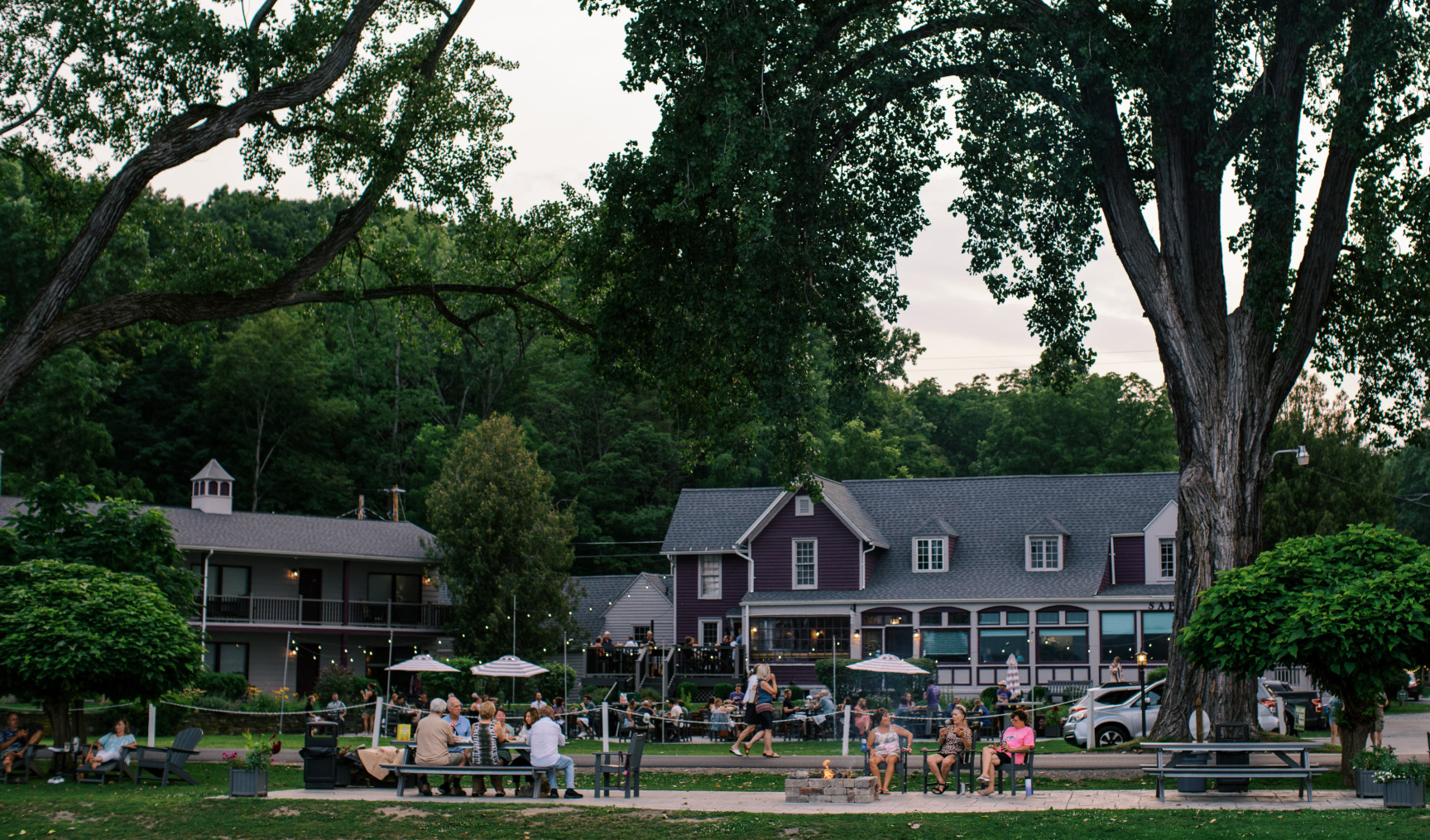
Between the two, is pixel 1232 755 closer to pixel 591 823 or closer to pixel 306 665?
pixel 591 823

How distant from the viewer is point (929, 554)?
46.0 metres

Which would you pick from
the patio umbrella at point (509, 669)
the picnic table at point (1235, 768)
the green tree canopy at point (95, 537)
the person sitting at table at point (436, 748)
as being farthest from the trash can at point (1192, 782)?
the patio umbrella at point (509, 669)

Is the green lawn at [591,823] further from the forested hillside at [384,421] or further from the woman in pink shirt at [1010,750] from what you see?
the forested hillside at [384,421]

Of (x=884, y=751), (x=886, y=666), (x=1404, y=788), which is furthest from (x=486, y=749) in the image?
(x=886, y=666)

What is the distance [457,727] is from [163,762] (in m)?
Answer: 4.14

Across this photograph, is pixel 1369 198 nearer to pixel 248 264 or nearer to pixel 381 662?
pixel 248 264

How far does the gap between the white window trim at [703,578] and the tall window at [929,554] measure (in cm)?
702

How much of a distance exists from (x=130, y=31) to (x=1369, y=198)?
745 inches

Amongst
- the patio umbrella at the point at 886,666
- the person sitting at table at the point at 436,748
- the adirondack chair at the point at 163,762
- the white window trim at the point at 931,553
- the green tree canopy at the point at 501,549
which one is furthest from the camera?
the white window trim at the point at 931,553

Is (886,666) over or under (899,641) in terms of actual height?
under

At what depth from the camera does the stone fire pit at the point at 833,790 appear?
638 inches

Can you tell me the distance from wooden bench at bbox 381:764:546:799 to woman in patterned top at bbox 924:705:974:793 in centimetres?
501

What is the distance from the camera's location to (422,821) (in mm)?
14648

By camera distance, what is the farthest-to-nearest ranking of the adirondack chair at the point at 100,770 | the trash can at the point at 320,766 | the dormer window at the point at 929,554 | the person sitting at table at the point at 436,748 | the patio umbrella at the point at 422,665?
the dormer window at the point at 929,554 → the patio umbrella at the point at 422,665 → the adirondack chair at the point at 100,770 → the trash can at the point at 320,766 → the person sitting at table at the point at 436,748
